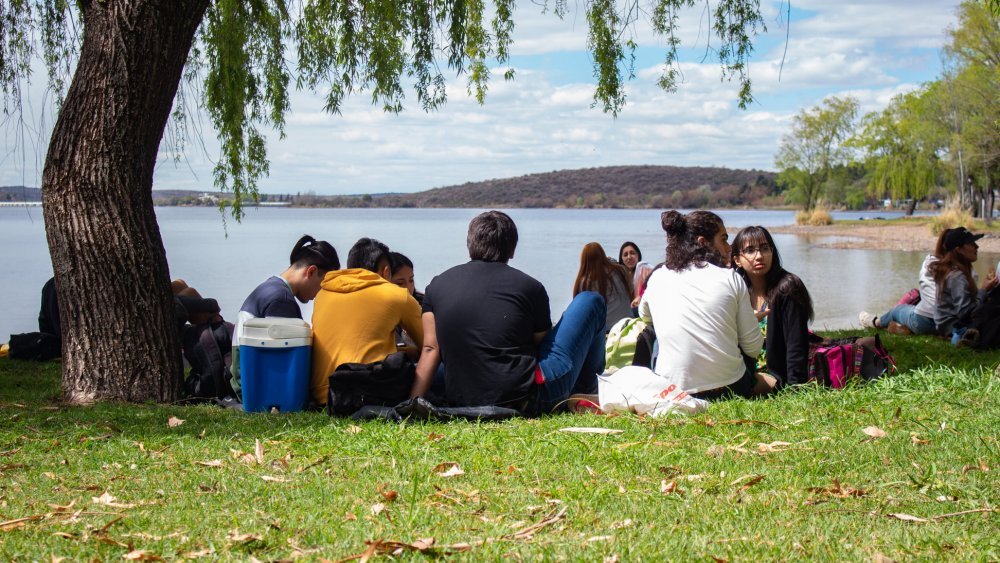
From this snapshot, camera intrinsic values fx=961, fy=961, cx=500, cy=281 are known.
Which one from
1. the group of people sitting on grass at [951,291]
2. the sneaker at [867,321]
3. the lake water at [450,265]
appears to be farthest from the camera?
the lake water at [450,265]

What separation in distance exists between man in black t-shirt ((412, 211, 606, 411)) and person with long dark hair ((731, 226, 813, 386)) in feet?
3.99

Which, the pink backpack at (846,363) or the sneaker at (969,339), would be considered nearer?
the pink backpack at (846,363)

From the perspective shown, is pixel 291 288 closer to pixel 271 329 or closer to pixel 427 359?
pixel 271 329

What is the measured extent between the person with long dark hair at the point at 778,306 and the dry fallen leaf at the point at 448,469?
277 cm

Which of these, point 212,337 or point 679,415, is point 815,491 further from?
point 212,337

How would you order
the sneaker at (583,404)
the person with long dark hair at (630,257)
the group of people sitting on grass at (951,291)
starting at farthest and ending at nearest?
1. the person with long dark hair at (630,257)
2. the group of people sitting on grass at (951,291)
3. the sneaker at (583,404)

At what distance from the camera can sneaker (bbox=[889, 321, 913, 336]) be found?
10445 millimetres

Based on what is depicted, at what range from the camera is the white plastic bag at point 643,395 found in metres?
5.56

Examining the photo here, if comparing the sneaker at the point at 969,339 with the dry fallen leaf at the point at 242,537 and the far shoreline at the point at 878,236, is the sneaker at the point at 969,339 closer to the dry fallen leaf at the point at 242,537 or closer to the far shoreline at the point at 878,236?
the dry fallen leaf at the point at 242,537

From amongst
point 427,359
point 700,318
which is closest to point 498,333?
point 427,359

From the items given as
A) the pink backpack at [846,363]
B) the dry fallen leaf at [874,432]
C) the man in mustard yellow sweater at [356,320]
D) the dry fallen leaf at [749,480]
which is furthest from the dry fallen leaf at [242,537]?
the pink backpack at [846,363]

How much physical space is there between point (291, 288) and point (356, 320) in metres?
0.85

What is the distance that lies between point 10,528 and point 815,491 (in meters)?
3.14

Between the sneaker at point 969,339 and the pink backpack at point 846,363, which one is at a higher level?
the pink backpack at point 846,363
